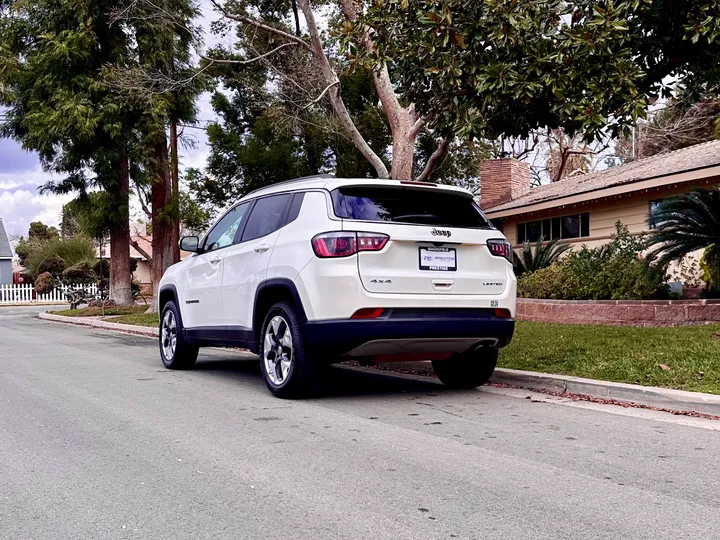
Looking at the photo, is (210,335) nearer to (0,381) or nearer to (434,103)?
(0,381)

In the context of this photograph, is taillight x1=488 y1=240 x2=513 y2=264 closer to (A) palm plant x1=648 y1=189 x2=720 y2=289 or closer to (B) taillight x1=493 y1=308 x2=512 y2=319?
(B) taillight x1=493 y1=308 x2=512 y2=319

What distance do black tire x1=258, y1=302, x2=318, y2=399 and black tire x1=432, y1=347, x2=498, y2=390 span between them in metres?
1.58

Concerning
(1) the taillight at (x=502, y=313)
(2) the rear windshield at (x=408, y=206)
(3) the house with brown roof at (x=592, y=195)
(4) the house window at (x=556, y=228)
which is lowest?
(1) the taillight at (x=502, y=313)

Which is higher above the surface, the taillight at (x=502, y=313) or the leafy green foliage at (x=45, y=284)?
the leafy green foliage at (x=45, y=284)

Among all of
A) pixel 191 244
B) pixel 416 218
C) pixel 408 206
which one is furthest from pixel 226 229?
pixel 416 218

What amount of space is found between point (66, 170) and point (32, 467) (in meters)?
21.6

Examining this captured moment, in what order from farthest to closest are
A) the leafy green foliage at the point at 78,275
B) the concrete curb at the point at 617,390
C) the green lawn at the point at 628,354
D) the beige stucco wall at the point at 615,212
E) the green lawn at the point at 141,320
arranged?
the leafy green foliage at the point at 78,275 → the green lawn at the point at 141,320 → the beige stucco wall at the point at 615,212 → the green lawn at the point at 628,354 → the concrete curb at the point at 617,390

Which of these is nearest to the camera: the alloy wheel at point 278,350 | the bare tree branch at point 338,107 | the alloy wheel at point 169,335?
the alloy wheel at point 278,350

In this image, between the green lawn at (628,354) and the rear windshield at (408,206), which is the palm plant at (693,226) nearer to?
the green lawn at (628,354)

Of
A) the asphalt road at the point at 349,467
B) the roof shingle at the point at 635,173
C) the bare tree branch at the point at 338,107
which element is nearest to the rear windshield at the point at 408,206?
the asphalt road at the point at 349,467

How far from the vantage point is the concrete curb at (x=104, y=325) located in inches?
673

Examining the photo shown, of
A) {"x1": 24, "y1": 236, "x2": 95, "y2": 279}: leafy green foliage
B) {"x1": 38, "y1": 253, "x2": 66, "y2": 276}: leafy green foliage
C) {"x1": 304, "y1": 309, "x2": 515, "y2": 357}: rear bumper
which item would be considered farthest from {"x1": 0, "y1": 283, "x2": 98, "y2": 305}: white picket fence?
{"x1": 304, "y1": 309, "x2": 515, "y2": 357}: rear bumper

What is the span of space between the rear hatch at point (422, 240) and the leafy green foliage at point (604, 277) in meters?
6.57

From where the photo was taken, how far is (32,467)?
496 cm
